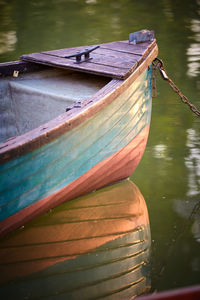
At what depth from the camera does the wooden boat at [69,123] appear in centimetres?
259

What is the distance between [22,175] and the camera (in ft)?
8.43

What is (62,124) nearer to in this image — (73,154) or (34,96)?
(73,154)

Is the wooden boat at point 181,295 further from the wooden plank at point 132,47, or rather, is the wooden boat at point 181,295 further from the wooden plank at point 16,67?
the wooden plank at point 16,67

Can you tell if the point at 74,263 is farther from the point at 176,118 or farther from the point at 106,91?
the point at 176,118

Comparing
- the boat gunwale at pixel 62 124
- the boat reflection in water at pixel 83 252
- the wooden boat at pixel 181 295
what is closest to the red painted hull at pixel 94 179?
the boat reflection in water at pixel 83 252

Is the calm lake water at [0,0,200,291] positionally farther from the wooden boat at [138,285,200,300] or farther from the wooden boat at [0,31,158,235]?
the wooden boat at [138,285,200,300]

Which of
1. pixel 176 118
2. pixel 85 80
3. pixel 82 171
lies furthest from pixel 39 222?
pixel 176 118

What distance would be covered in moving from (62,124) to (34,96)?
88 cm

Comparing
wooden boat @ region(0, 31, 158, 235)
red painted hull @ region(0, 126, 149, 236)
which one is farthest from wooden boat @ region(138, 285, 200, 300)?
red painted hull @ region(0, 126, 149, 236)

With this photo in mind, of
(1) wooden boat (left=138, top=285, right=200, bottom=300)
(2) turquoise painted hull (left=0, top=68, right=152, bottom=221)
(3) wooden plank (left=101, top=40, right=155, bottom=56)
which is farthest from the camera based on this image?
(3) wooden plank (left=101, top=40, right=155, bottom=56)

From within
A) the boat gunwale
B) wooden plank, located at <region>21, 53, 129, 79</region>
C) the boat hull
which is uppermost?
wooden plank, located at <region>21, 53, 129, 79</region>

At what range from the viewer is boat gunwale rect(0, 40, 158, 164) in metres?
2.44

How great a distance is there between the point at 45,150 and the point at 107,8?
23.0ft

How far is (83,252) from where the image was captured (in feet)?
9.14
